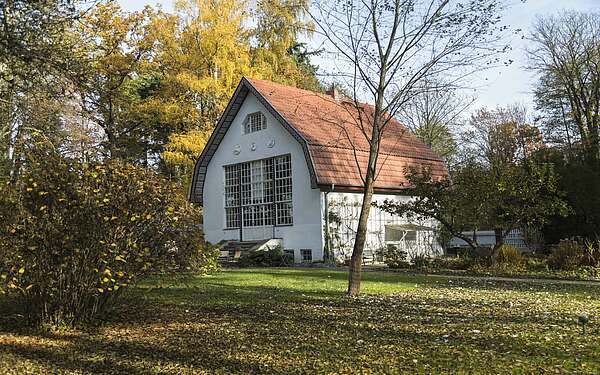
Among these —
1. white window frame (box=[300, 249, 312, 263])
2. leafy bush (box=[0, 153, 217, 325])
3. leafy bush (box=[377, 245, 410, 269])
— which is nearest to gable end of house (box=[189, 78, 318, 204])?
white window frame (box=[300, 249, 312, 263])

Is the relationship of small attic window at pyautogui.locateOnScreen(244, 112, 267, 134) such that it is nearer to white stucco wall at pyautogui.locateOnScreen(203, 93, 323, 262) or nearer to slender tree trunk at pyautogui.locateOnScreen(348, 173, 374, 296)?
white stucco wall at pyautogui.locateOnScreen(203, 93, 323, 262)

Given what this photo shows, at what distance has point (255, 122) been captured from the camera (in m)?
26.9

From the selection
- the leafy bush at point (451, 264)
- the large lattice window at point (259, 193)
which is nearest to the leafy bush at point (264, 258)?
the large lattice window at point (259, 193)

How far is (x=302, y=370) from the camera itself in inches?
216

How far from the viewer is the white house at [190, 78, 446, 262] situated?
23766 mm

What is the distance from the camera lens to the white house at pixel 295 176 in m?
23.8

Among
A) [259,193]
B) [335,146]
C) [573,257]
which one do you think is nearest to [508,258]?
[573,257]

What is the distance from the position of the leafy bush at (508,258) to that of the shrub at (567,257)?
1171mm

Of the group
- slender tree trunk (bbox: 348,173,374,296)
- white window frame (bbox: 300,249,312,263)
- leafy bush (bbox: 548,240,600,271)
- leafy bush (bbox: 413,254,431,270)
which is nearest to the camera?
slender tree trunk (bbox: 348,173,374,296)

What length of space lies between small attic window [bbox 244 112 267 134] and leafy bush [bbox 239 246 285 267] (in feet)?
19.8

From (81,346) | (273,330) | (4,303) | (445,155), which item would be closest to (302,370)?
(273,330)

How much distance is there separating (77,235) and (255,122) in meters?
19.9

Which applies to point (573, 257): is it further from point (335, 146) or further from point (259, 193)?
point (259, 193)

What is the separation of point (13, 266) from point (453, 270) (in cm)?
1439
